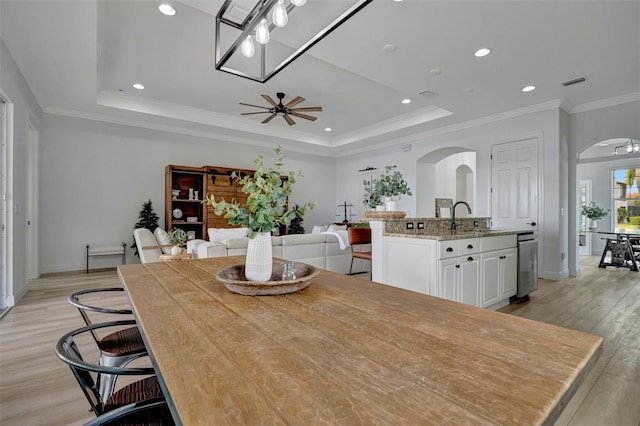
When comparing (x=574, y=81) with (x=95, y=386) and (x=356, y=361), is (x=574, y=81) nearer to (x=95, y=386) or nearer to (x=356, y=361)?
(x=356, y=361)

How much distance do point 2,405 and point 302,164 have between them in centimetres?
724

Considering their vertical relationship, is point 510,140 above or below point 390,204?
above

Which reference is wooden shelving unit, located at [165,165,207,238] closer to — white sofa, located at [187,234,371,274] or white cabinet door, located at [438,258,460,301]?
white sofa, located at [187,234,371,274]

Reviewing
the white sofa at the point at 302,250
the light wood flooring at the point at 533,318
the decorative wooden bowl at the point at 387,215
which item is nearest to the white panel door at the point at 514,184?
the light wood flooring at the point at 533,318

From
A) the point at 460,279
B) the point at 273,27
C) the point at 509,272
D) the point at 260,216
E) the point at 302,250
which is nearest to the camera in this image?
the point at 260,216

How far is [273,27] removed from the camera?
1.88m

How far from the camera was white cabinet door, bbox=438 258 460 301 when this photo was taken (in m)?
2.71

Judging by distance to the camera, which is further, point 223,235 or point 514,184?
point 514,184

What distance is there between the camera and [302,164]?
27.6 ft

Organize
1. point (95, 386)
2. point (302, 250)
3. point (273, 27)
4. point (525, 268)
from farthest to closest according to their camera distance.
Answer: point (302, 250), point (525, 268), point (273, 27), point (95, 386)

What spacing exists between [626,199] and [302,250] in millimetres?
8885

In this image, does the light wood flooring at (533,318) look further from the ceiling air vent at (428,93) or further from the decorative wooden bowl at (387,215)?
the ceiling air vent at (428,93)

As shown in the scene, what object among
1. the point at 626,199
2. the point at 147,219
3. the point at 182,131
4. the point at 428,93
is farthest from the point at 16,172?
the point at 626,199

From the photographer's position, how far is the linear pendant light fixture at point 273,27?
5.31ft
